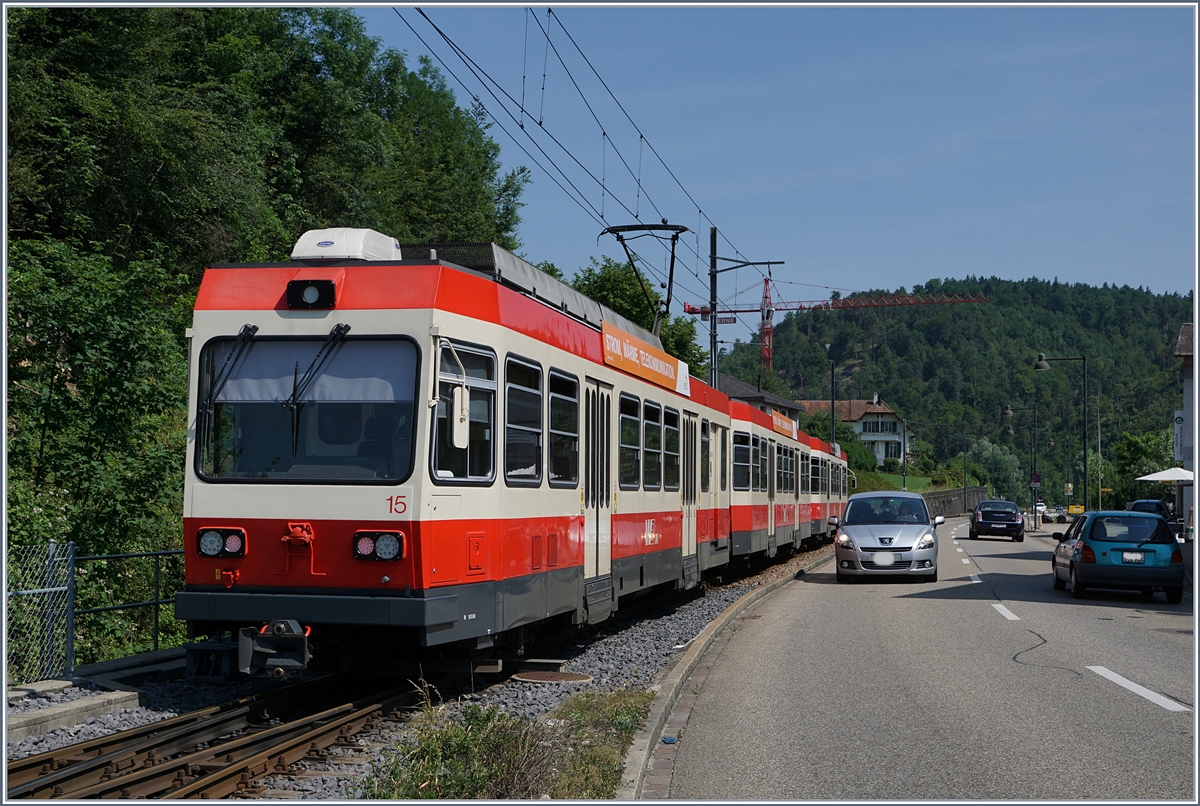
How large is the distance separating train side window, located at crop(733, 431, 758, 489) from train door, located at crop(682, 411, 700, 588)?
12.6 feet

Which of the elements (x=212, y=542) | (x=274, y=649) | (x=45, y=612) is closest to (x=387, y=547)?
(x=274, y=649)

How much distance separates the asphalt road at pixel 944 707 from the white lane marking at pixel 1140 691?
2cm

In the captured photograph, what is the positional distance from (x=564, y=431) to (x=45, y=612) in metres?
4.74

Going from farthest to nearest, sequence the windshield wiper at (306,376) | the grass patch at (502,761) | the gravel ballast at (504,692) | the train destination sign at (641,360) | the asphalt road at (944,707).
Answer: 1. the train destination sign at (641,360)
2. the windshield wiper at (306,376)
3. the gravel ballast at (504,692)
4. the asphalt road at (944,707)
5. the grass patch at (502,761)

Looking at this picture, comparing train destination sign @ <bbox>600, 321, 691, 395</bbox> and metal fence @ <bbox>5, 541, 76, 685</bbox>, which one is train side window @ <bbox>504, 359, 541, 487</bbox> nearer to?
train destination sign @ <bbox>600, 321, 691, 395</bbox>

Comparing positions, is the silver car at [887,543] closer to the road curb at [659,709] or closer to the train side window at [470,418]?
the road curb at [659,709]

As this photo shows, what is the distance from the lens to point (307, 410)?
8.97 metres

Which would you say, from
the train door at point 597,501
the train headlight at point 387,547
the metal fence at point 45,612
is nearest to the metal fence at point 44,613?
the metal fence at point 45,612

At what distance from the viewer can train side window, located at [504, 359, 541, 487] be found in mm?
A: 9750

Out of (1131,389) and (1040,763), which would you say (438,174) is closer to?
(1040,763)

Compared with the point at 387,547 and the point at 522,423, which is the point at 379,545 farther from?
the point at 522,423

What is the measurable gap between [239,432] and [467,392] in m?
1.77

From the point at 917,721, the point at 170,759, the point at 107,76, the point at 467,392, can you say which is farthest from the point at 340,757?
the point at 107,76

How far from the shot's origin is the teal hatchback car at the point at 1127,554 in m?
19.4
